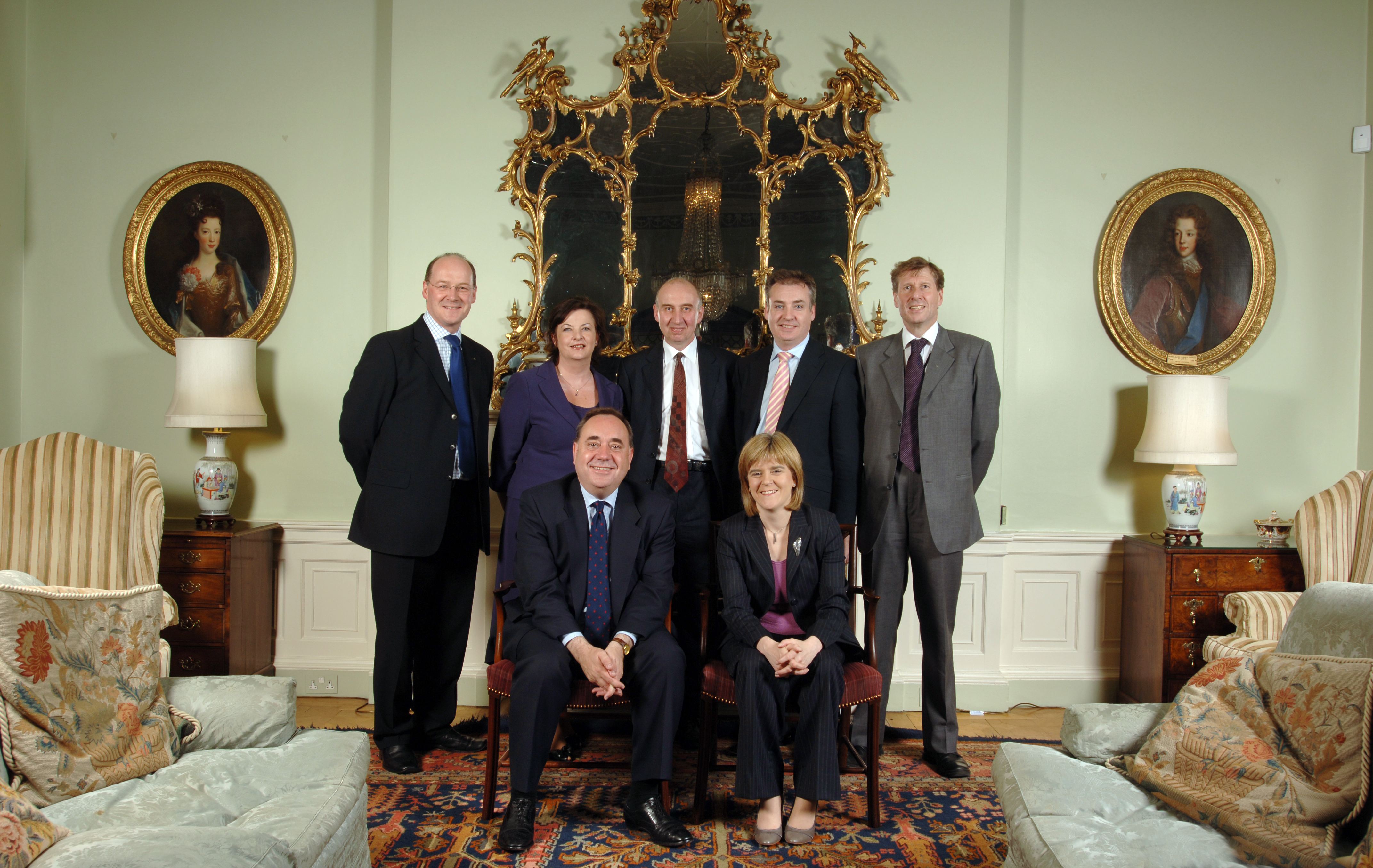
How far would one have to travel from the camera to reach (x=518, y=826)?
2.60 metres

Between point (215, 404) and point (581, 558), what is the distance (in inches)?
78.3

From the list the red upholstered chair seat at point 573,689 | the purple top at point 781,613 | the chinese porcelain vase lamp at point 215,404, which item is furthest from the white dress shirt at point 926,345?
the chinese porcelain vase lamp at point 215,404

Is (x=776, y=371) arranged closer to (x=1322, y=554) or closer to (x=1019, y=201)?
(x=1019, y=201)

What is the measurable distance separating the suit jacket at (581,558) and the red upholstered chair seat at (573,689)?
16 centimetres

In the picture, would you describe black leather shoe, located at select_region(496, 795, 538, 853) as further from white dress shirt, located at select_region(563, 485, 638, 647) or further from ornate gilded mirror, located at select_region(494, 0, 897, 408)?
ornate gilded mirror, located at select_region(494, 0, 897, 408)

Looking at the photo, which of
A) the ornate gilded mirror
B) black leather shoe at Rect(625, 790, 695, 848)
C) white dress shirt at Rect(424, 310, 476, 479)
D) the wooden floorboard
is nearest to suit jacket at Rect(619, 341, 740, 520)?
the ornate gilded mirror

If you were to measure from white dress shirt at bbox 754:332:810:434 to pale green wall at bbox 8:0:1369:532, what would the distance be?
137 cm

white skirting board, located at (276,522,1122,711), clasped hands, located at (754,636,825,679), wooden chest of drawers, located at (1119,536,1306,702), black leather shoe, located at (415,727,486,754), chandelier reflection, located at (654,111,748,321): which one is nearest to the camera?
clasped hands, located at (754,636,825,679)

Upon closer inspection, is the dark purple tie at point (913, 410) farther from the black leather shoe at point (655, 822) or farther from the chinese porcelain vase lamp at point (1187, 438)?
the black leather shoe at point (655, 822)

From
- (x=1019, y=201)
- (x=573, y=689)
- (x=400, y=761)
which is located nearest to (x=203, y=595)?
(x=400, y=761)

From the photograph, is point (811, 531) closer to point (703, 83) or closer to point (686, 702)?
point (686, 702)

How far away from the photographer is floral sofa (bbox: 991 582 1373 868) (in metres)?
1.81

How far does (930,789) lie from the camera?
3.12 m

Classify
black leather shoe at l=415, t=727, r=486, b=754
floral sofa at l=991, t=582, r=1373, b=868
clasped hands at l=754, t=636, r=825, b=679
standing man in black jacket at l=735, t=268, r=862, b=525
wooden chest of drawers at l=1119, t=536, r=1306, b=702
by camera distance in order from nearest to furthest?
floral sofa at l=991, t=582, r=1373, b=868, clasped hands at l=754, t=636, r=825, b=679, standing man in black jacket at l=735, t=268, r=862, b=525, black leather shoe at l=415, t=727, r=486, b=754, wooden chest of drawers at l=1119, t=536, r=1306, b=702
